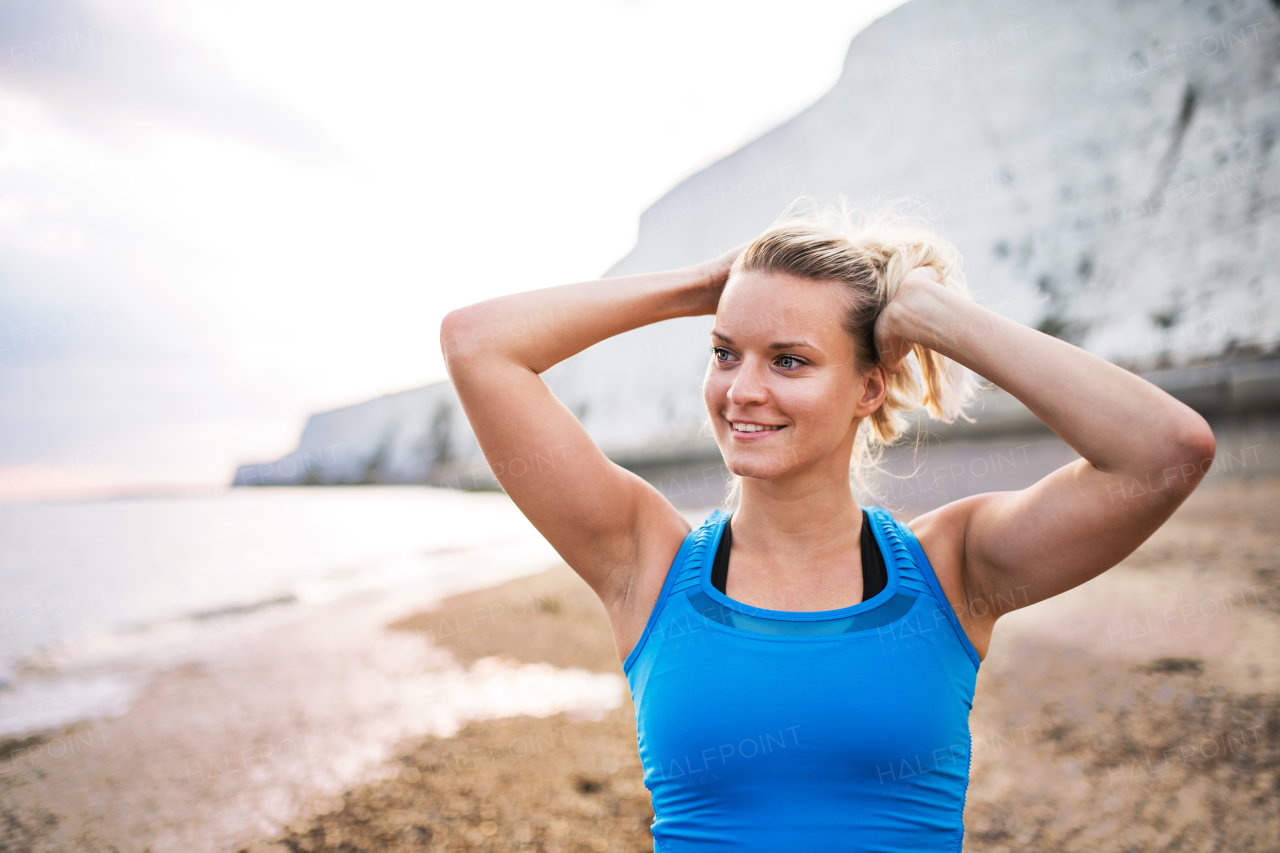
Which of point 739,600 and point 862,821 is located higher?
point 739,600

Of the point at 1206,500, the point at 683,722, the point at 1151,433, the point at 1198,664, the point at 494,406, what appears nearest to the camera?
the point at 1151,433

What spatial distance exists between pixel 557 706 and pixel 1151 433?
16.7 feet

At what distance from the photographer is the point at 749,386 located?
4.64ft

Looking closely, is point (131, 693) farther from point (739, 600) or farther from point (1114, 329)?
point (1114, 329)

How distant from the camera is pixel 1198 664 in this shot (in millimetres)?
4941

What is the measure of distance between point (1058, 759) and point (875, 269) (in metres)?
4.05

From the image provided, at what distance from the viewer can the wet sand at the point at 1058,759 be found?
3471mm

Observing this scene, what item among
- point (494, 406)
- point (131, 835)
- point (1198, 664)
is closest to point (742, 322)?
point (494, 406)

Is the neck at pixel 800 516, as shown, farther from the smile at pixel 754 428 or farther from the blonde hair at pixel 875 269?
the blonde hair at pixel 875 269

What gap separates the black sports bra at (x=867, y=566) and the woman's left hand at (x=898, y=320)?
1.39 ft

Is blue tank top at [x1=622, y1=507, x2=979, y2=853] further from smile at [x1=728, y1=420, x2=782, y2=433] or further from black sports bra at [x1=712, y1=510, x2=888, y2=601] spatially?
smile at [x1=728, y1=420, x2=782, y2=433]

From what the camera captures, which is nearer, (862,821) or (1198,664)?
A: (862,821)

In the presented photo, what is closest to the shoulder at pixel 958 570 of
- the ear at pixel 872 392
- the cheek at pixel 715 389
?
the ear at pixel 872 392

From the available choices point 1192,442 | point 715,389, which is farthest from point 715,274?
point 1192,442
